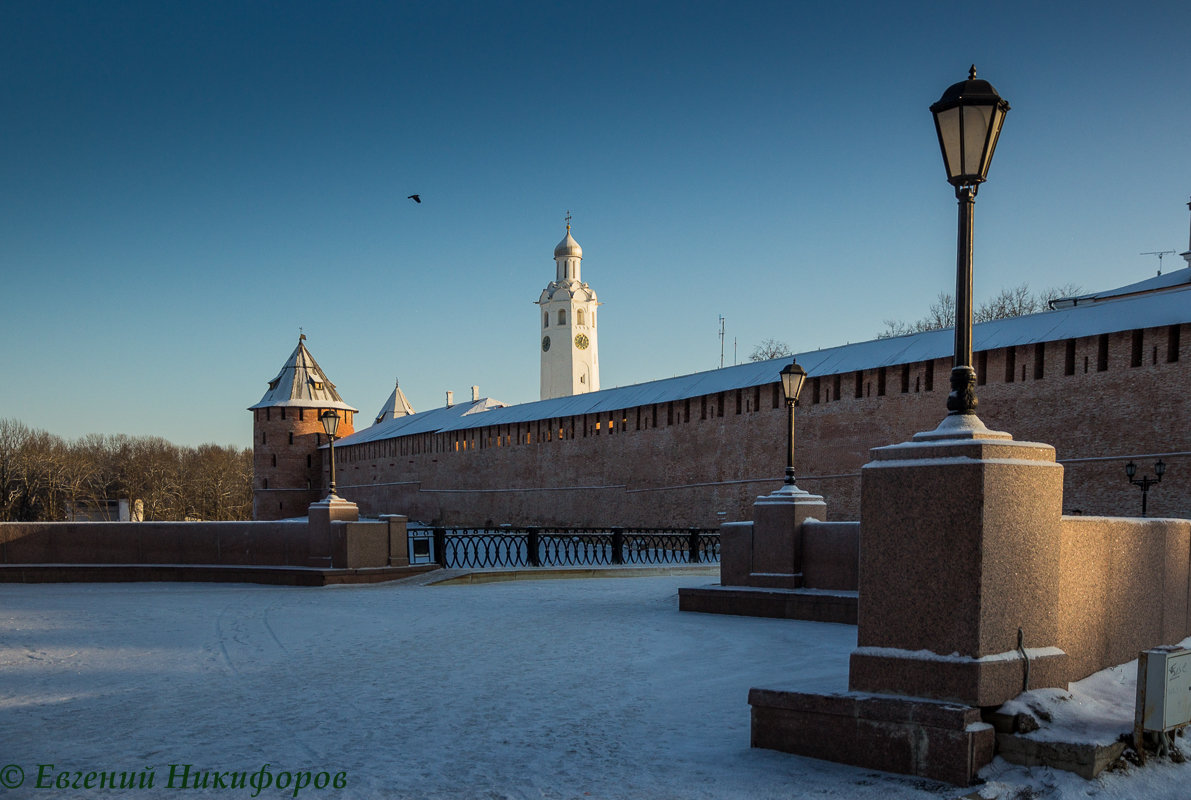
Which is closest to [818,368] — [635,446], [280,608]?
[635,446]

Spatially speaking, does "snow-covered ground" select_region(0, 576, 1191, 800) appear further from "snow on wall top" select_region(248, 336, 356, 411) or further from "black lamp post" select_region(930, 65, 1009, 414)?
"snow on wall top" select_region(248, 336, 356, 411)

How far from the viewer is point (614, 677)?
5285 mm

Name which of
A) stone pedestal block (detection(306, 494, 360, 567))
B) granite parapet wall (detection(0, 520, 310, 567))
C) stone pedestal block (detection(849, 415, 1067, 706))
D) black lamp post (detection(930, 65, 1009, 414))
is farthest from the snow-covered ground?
granite parapet wall (detection(0, 520, 310, 567))

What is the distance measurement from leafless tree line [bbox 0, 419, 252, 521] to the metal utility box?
52.7m

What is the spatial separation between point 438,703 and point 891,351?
17695mm

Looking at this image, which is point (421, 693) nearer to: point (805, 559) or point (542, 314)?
point (805, 559)

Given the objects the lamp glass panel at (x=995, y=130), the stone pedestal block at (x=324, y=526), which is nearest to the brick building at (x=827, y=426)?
the stone pedestal block at (x=324, y=526)

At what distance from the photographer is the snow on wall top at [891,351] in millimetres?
16500

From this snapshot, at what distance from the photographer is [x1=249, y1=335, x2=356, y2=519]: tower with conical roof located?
1735 inches

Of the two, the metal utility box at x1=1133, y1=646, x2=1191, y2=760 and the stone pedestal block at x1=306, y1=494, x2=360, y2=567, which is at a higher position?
the metal utility box at x1=1133, y1=646, x2=1191, y2=760

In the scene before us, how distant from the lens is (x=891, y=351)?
20500 mm

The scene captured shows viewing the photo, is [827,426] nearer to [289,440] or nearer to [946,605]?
[946,605]

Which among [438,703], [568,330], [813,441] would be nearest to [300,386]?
[568,330]

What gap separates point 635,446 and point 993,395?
36.0 ft
